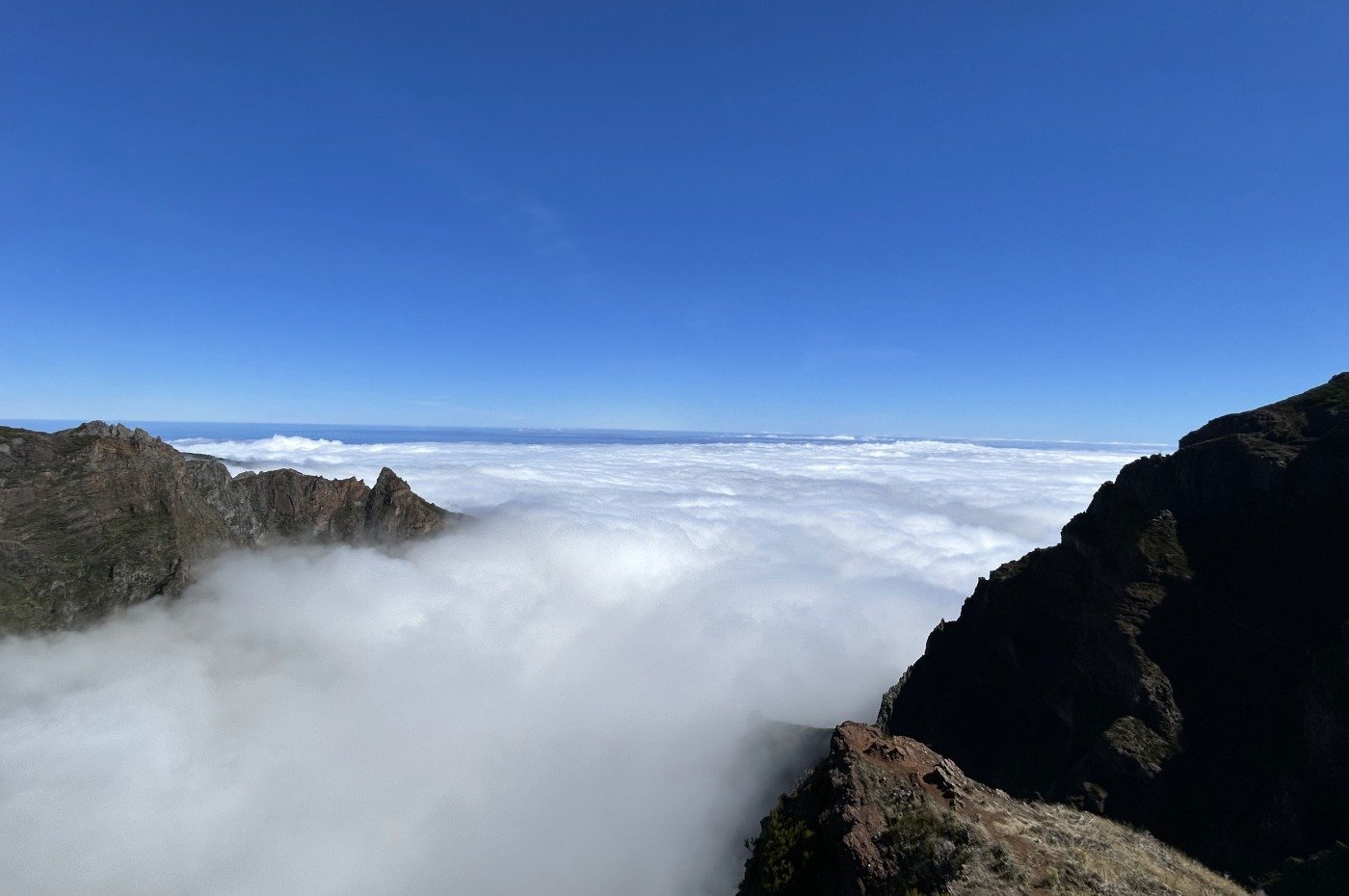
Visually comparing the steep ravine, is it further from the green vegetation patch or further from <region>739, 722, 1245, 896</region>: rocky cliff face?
the green vegetation patch

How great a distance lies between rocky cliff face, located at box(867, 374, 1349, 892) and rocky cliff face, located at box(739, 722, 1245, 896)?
93.4 feet

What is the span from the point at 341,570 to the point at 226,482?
1857 inches

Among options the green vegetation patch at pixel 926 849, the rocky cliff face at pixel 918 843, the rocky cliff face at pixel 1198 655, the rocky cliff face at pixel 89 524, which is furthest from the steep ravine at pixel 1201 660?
the rocky cliff face at pixel 89 524

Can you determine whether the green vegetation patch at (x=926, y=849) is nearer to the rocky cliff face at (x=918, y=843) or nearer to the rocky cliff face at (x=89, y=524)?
the rocky cliff face at (x=918, y=843)

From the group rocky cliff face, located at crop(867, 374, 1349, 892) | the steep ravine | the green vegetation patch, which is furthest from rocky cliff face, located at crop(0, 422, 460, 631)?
the steep ravine

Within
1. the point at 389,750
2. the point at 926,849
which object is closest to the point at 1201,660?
the point at 926,849

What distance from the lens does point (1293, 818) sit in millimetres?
36500

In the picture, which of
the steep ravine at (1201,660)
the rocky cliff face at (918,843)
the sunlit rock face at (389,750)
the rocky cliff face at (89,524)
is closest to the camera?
the rocky cliff face at (918,843)

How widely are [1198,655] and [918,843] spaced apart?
160ft

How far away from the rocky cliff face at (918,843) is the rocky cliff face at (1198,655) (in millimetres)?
28458

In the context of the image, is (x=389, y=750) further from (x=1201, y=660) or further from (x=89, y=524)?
(x=1201, y=660)

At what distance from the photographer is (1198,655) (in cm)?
4634

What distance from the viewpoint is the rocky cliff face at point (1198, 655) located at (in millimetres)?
38812

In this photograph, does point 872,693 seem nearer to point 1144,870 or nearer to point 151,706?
point 1144,870
